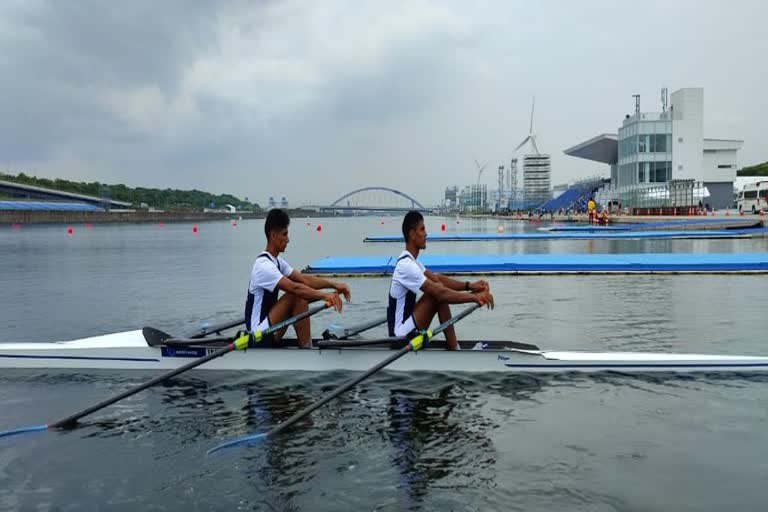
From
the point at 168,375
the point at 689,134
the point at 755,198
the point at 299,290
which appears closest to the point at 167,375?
the point at 168,375

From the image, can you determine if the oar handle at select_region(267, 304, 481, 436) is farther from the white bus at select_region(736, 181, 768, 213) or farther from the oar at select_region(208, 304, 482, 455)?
the white bus at select_region(736, 181, 768, 213)

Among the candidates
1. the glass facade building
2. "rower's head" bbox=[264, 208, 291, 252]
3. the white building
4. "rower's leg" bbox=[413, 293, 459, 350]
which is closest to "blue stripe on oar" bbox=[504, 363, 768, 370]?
"rower's leg" bbox=[413, 293, 459, 350]

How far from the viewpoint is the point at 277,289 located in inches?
320

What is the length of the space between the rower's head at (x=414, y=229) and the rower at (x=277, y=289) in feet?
3.55

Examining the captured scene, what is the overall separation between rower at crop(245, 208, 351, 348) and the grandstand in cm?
11454

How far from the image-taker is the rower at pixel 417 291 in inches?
307

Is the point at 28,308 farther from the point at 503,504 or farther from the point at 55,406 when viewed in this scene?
the point at 503,504

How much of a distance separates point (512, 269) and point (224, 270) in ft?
42.1

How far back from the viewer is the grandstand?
119125 millimetres

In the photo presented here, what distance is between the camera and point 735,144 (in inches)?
3450

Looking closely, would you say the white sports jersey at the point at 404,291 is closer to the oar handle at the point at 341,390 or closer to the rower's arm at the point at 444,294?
the rower's arm at the point at 444,294

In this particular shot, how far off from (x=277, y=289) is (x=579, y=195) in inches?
5085

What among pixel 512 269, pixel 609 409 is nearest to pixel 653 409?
pixel 609 409

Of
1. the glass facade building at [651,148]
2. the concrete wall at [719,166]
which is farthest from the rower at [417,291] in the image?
the concrete wall at [719,166]
